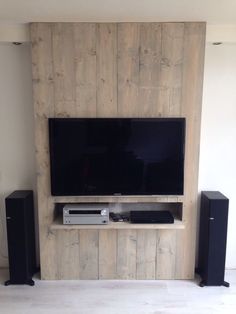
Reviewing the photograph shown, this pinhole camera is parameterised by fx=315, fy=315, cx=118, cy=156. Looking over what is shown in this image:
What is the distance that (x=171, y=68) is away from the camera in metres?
2.76

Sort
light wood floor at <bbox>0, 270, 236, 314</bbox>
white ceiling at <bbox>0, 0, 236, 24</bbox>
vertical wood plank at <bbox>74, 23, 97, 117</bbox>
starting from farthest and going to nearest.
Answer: vertical wood plank at <bbox>74, 23, 97, 117</bbox> < light wood floor at <bbox>0, 270, 236, 314</bbox> < white ceiling at <bbox>0, 0, 236, 24</bbox>

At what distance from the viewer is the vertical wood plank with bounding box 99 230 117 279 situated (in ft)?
9.83

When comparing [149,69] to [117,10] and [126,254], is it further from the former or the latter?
[126,254]

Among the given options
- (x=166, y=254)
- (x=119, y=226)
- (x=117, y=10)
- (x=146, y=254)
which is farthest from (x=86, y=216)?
(x=117, y=10)

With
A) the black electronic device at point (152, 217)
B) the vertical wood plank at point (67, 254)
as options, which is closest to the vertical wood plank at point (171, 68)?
the black electronic device at point (152, 217)

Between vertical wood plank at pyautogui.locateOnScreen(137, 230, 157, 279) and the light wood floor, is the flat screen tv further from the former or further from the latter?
the light wood floor

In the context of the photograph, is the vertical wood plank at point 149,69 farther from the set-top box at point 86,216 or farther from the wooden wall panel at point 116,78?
the set-top box at point 86,216

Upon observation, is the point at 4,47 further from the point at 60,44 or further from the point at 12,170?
the point at 12,170

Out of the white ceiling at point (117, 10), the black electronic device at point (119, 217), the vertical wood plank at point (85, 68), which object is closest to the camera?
the white ceiling at point (117, 10)

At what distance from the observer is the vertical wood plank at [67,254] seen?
2988 millimetres

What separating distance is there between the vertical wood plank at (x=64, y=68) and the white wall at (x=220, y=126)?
1.25 meters

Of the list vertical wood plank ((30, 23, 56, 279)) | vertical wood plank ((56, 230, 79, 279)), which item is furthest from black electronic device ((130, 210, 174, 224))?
vertical wood plank ((30, 23, 56, 279))

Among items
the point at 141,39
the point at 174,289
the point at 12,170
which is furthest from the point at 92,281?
the point at 141,39

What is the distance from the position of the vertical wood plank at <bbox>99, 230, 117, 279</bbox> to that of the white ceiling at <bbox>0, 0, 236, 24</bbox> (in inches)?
75.2
